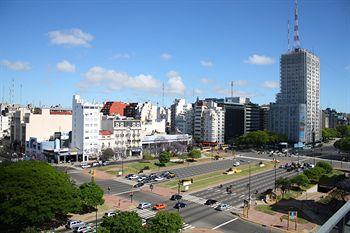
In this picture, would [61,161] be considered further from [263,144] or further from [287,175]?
[263,144]

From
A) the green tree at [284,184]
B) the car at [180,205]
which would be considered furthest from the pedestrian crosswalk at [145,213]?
the green tree at [284,184]

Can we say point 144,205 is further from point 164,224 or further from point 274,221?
point 274,221

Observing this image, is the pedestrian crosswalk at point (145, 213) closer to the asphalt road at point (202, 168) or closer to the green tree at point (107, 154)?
the asphalt road at point (202, 168)

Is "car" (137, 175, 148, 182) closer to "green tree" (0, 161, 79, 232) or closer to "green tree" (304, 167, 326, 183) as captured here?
"green tree" (0, 161, 79, 232)

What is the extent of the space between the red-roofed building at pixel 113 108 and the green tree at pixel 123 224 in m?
127

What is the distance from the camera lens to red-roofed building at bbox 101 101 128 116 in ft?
528

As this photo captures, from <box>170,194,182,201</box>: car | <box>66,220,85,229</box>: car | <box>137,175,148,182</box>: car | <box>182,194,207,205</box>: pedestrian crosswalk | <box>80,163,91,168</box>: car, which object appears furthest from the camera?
<box>80,163,91,168</box>: car

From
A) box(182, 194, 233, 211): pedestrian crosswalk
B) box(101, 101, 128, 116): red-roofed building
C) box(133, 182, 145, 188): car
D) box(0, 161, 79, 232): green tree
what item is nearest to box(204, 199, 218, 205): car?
box(182, 194, 233, 211): pedestrian crosswalk

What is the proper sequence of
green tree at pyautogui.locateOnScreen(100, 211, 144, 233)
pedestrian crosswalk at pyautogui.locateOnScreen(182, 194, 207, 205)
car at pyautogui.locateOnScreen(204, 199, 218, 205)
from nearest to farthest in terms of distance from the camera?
green tree at pyautogui.locateOnScreen(100, 211, 144, 233) < car at pyautogui.locateOnScreen(204, 199, 218, 205) < pedestrian crosswalk at pyautogui.locateOnScreen(182, 194, 207, 205)

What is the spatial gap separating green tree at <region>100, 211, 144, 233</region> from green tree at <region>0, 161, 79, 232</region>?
1015 centimetres

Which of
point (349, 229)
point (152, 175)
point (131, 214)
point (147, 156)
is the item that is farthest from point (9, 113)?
point (349, 229)

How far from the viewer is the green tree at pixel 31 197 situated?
39.4 meters

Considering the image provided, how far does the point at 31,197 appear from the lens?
40.3 m

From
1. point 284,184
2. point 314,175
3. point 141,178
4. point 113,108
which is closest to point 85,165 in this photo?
point 141,178
